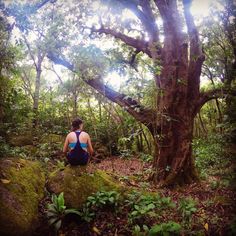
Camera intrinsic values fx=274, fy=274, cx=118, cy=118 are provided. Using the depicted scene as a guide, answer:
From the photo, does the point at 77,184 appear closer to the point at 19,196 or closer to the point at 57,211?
the point at 57,211

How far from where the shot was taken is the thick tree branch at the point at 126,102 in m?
8.95

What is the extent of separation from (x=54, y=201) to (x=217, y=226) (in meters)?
3.17

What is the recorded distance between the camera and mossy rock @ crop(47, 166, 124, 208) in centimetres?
528

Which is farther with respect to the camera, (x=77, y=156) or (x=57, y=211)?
(x=77, y=156)

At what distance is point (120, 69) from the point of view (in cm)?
930

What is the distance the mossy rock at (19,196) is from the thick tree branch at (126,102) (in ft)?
13.3

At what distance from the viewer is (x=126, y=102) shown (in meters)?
9.45

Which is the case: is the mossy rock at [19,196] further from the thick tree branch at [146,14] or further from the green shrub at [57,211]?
the thick tree branch at [146,14]

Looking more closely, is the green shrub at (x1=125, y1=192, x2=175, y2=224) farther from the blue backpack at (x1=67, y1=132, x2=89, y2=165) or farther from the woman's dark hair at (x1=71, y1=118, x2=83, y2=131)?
the woman's dark hair at (x1=71, y1=118, x2=83, y2=131)

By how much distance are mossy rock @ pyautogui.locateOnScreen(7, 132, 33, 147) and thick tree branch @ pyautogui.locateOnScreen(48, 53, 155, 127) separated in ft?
Result: 15.8

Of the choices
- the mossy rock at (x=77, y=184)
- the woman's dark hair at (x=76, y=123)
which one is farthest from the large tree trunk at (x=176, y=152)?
the woman's dark hair at (x=76, y=123)

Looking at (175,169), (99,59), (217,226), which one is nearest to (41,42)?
(99,59)

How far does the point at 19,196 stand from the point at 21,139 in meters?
9.30

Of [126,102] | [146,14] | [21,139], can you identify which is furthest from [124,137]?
[21,139]
